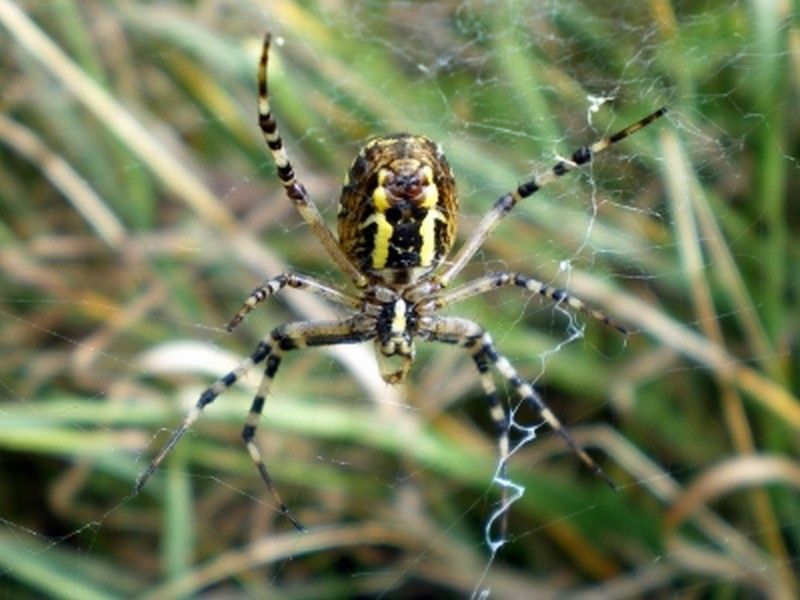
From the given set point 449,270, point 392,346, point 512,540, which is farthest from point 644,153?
point 512,540

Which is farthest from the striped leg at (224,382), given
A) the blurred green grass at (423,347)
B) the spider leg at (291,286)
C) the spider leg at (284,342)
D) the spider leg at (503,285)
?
the spider leg at (503,285)

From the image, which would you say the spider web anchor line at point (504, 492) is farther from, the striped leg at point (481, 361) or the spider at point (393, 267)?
the spider at point (393, 267)

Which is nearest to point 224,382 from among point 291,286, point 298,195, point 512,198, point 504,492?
point 291,286

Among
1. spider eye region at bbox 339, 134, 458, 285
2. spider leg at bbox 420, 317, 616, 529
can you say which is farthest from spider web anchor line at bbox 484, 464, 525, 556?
spider eye region at bbox 339, 134, 458, 285

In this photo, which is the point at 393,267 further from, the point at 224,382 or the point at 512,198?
the point at 224,382

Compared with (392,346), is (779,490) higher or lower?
higher

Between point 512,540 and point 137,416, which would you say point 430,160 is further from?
point 512,540
